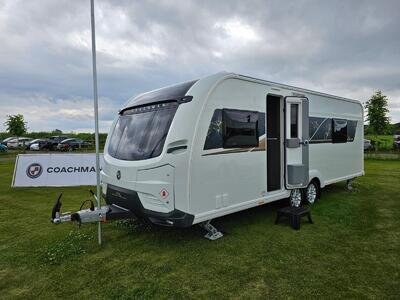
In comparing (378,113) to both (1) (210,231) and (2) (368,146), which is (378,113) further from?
(1) (210,231)

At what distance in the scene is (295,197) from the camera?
6727 mm

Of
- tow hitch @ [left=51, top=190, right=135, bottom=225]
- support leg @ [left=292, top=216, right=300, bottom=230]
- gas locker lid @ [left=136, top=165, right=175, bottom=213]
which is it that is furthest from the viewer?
support leg @ [left=292, top=216, right=300, bottom=230]

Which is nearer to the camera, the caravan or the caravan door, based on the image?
the caravan

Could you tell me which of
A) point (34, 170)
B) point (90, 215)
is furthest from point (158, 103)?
point (34, 170)

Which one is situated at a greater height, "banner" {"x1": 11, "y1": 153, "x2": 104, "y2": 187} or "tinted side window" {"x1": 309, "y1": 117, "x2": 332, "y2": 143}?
"tinted side window" {"x1": 309, "y1": 117, "x2": 332, "y2": 143}

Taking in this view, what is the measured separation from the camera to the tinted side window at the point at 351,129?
8.54 m

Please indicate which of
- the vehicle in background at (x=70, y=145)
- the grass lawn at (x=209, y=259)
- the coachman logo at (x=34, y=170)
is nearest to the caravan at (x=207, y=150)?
the grass lawn at (x=209, y=259)

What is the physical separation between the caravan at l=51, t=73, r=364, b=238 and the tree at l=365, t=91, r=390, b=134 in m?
17.1

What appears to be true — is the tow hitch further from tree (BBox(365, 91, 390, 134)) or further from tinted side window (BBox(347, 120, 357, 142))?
tree (BBox(365, 91, 390, 134))

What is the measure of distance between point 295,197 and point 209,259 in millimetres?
3202

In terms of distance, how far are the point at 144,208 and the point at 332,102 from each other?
5796 millimetres

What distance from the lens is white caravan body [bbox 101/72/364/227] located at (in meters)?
4.31

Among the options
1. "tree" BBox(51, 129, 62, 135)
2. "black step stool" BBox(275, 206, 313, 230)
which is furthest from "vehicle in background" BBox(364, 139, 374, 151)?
"tree" BBox(51, 129, 62, 135)

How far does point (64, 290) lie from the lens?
351cm
